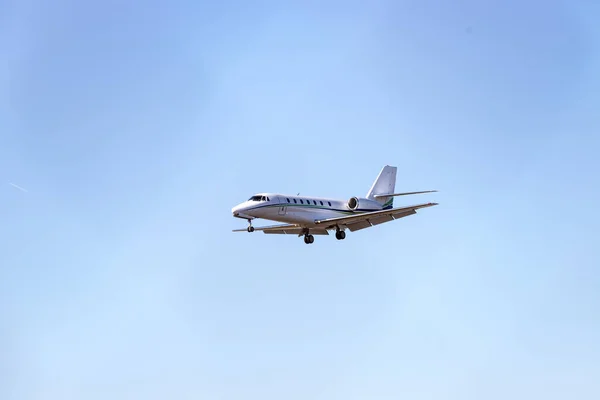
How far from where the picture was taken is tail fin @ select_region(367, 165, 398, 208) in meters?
63.2

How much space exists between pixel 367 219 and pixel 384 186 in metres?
6.54

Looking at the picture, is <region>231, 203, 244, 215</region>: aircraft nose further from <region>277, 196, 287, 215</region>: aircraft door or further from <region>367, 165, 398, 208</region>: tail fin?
<region>367, 165, 398, 208</region>: tail fin

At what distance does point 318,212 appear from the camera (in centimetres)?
5841

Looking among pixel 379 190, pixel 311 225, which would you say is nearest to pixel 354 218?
pixel 311 225

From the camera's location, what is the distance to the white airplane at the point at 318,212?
55.8 metres

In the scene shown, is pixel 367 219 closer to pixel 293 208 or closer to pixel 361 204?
pixel 361 204

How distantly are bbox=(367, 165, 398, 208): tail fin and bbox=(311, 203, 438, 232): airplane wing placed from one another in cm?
363

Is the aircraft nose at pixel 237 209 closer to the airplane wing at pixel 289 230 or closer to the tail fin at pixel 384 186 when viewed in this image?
the airplane wing at pixel 289 230

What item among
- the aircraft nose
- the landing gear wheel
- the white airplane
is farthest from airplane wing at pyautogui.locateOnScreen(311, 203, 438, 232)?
the aircraft nose

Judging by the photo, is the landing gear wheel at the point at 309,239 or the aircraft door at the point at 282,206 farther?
the landing gear wheel at the point at 309,239

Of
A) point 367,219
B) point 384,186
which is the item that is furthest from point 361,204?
point 384,186

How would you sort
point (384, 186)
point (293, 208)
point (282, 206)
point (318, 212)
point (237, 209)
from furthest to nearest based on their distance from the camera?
1. point (384, 186)
2. point (318, 212)
3. point (293, 208)
4. point (282, 206)
5. point (237, 209)

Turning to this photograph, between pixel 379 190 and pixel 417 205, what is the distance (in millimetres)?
9121

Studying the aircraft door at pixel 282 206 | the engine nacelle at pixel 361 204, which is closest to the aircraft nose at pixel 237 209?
the aircraft door at pixel 282 206
